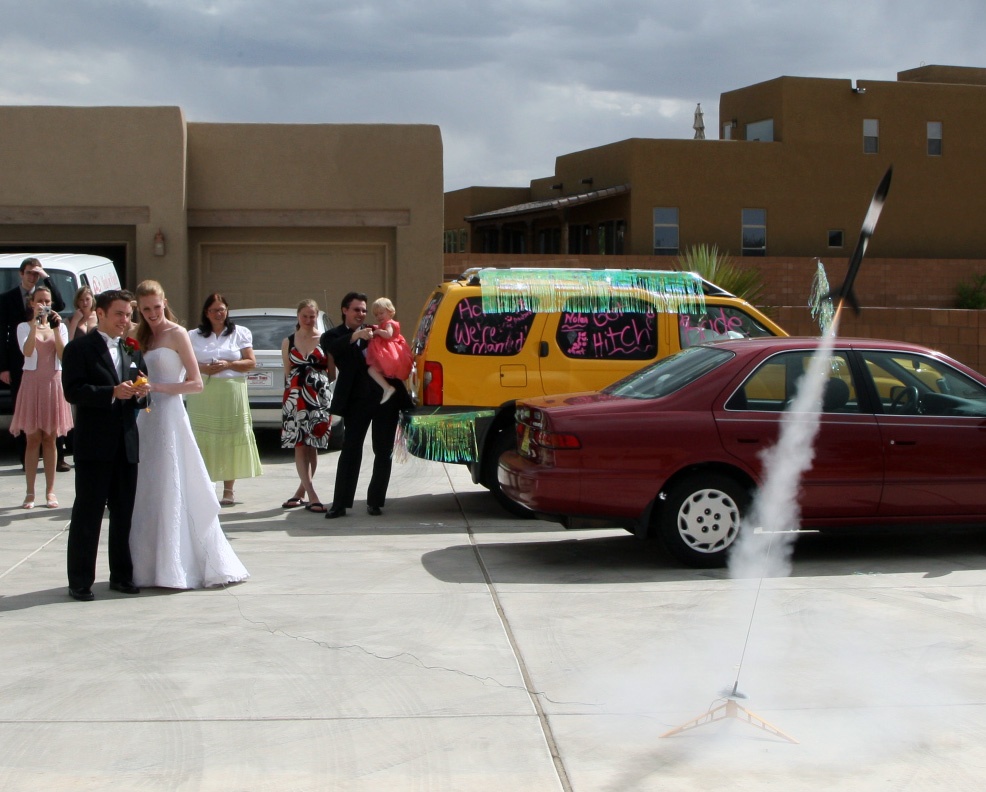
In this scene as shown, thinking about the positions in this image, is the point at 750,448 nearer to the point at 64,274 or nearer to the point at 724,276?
the point at 64,274

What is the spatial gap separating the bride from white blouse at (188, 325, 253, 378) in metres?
2.63

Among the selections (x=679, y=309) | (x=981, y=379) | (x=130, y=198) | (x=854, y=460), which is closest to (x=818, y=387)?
(x=854, y=460)

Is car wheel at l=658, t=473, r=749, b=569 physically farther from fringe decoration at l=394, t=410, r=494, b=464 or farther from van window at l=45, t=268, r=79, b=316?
van window at l=45, t=268, r=79, b=316

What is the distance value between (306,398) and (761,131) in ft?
103

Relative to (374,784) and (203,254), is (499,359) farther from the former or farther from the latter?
(203,254)

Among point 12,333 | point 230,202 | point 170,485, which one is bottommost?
point 170,485

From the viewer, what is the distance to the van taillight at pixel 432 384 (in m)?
9.60

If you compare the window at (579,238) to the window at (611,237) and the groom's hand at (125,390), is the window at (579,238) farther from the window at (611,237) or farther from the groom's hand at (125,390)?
the groom's hand at (125,390)

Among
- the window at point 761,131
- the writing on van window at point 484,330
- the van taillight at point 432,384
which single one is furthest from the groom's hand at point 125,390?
the window at point 761,131

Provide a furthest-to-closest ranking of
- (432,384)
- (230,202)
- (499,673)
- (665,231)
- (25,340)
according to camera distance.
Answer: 1. (665,231)
2. (230,202)
3. (25,340)
4. (432,384)
5. (499,673)

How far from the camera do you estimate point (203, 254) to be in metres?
19.2

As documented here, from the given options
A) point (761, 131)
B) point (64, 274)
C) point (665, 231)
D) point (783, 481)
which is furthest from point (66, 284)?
point (761, 131)

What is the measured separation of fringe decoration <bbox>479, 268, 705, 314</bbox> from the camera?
978 cm

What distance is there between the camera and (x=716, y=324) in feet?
32.8
